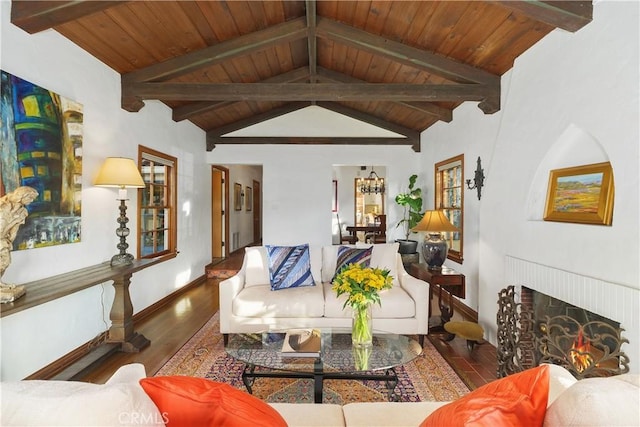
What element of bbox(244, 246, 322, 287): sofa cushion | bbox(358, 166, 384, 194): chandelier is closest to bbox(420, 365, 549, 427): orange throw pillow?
bbox(244, 246, 322, 287): sofa cushion

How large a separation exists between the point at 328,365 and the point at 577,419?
1381 millimetres

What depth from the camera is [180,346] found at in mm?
3250

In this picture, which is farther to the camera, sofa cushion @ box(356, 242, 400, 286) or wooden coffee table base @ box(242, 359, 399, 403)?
sofa cushion @ box(356, 242, 400, 286)

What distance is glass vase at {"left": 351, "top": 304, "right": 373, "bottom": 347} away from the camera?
227 centimetres

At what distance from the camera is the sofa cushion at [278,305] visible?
3158 mm

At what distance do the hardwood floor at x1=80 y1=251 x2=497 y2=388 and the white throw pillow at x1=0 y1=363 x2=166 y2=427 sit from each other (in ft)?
7.28

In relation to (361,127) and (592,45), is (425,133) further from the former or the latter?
(592,45)

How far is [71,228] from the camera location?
9.55 feet

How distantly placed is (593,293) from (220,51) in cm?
378

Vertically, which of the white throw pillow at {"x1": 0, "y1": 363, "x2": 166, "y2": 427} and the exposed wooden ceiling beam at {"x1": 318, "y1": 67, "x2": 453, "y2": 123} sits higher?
the exposed wooden ceiling beam at {"x1": 318, "y1": 67, "x2": 453, "y2": 123}

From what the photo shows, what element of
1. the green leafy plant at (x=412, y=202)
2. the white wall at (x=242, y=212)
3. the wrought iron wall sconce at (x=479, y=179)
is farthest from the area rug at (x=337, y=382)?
the white wall at (x=242, y=212)

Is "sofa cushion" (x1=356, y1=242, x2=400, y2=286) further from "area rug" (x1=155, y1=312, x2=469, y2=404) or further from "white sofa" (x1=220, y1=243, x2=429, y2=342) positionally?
"area rug" (x1=155, y1=312, x2=469, y2=404)

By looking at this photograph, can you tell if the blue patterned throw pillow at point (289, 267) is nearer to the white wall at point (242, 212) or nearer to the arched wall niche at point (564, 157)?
the arched wall niche at point (564, 157)

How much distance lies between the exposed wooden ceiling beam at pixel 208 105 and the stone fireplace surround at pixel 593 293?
3.78 m
